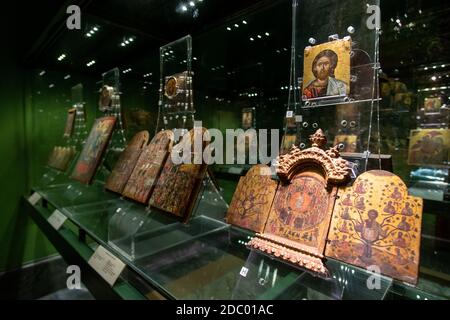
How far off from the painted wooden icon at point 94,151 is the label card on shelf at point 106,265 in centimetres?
76

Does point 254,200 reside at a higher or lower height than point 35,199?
higher

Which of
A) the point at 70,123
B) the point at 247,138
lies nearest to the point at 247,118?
the point at 247,138

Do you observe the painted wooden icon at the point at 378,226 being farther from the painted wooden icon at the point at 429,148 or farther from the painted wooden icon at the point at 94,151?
the painted wooden icon at the point at 94,151

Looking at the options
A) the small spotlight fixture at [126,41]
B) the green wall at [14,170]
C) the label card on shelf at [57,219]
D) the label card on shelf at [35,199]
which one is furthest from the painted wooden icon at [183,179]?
the green wall at [14,170]

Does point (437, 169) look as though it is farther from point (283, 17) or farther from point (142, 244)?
point (142, 244)

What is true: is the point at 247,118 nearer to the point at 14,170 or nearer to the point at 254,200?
the point at 254,200

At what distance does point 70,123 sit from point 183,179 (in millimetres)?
1976

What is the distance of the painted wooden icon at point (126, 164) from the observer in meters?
1.64

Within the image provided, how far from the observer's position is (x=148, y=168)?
1.50 metres

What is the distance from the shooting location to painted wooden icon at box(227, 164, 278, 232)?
970 mm

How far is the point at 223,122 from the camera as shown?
76.2 inches
